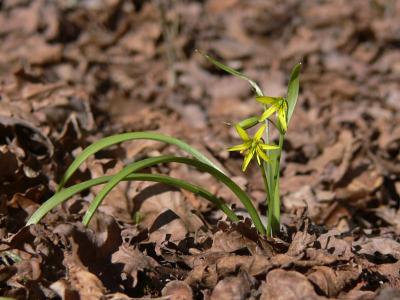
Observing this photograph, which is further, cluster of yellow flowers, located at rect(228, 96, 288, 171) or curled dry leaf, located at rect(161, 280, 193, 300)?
cluster of yellow flowers, located at rect(228, 96, 288, 171)

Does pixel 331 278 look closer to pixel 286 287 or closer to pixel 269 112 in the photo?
pixel 286 287

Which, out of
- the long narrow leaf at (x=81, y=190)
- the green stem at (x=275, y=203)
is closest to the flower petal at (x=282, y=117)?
the green stem at (x=275, y=203)

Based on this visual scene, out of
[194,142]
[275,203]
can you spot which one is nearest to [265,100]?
[275,203]

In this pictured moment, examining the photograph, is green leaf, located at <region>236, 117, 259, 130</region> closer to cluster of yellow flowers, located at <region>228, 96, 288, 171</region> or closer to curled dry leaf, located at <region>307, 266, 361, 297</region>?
cluster of yellow flowers, located at <region>228, 96, 288, 171</region>

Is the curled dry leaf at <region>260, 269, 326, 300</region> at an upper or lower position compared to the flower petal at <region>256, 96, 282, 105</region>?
lower

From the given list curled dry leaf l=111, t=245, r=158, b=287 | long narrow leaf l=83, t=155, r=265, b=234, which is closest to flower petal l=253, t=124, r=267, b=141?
long narrow leaf l=83, t=155, r=265, b=234

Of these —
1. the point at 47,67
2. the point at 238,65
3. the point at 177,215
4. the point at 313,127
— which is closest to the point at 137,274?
the point at 177,215

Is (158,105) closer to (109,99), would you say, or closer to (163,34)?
(109,99)

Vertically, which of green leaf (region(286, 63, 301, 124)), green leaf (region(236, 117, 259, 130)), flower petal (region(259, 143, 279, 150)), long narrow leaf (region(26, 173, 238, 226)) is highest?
green leaf (region(286, 63, 301, 124))
